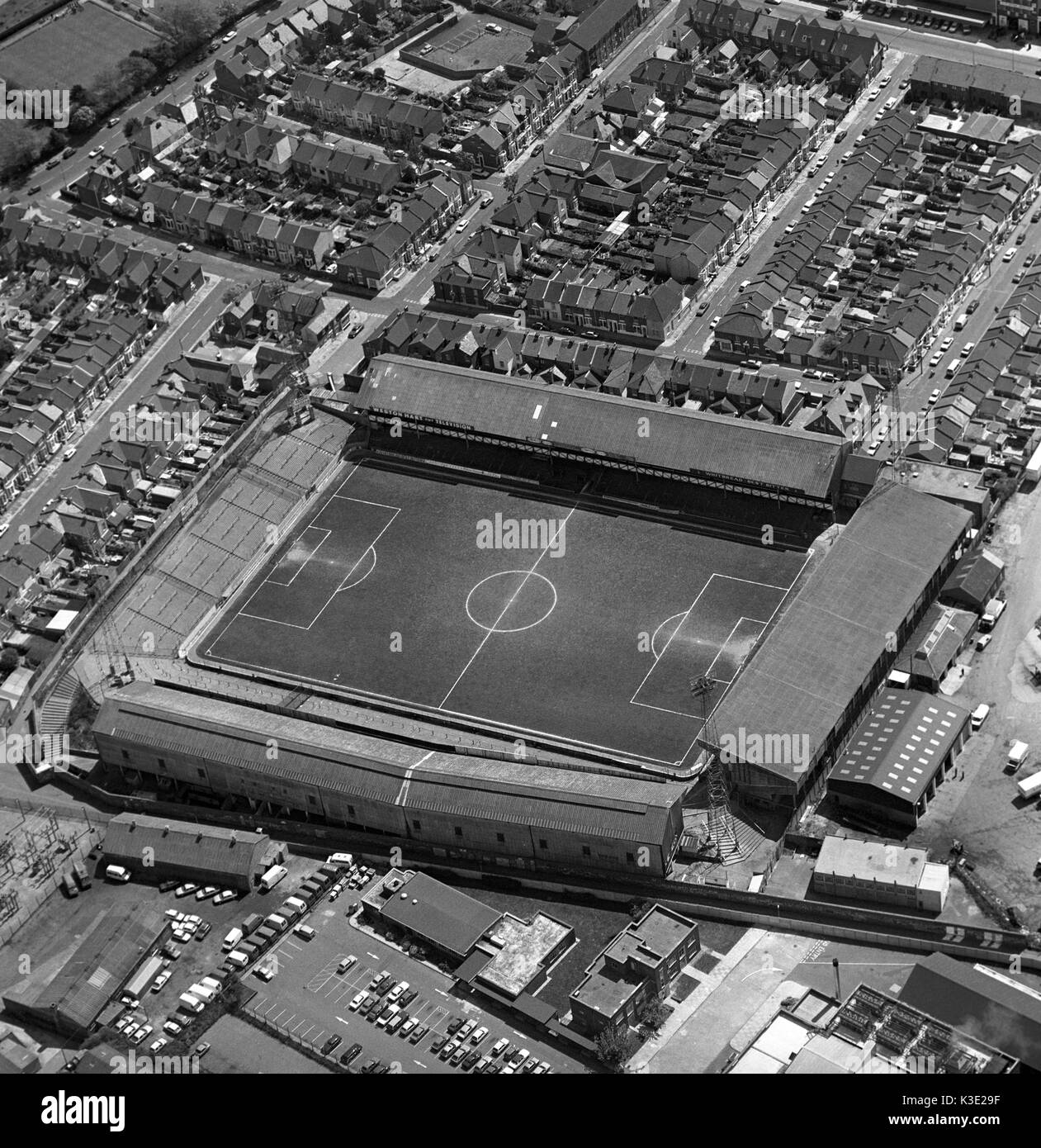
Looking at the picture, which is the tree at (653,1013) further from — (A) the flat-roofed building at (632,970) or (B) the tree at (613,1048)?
(B) the tree at (613,1048)

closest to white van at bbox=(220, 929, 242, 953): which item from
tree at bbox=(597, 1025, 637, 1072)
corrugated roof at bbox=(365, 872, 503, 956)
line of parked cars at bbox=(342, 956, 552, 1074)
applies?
corrugated roof at bbox=(365, 872, 503, 956)

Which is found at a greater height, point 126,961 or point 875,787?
Result: point 875,787

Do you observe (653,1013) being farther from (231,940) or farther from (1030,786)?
(1030,786)

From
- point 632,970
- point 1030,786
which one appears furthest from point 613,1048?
point 1030,786

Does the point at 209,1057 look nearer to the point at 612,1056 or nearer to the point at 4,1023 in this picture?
the point at 4,1023

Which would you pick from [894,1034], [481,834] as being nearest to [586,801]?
[481,834]

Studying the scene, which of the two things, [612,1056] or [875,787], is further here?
[875,787]
